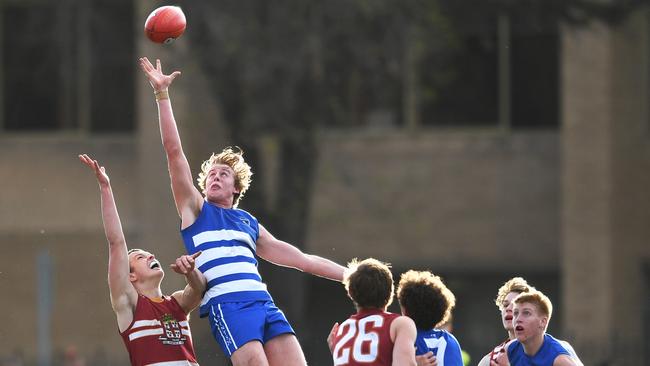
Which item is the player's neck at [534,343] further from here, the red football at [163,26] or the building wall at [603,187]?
the building wall at [603,187]

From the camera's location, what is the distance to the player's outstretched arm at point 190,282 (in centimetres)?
894

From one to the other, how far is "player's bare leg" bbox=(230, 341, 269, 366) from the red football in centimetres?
227

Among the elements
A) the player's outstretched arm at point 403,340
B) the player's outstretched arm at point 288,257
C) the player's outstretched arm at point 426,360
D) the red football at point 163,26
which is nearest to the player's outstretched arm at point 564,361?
the player's outstretched arm at point 426,360

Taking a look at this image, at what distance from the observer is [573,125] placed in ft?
90.4

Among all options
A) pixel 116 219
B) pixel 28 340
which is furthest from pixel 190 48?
pixel 116 219

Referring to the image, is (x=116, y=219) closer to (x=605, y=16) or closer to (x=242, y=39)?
(x=242, y=39)

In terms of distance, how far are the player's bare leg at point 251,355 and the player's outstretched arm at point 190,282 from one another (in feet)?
1.44

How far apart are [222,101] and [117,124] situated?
759 cm

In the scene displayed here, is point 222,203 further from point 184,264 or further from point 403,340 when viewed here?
point 403,340

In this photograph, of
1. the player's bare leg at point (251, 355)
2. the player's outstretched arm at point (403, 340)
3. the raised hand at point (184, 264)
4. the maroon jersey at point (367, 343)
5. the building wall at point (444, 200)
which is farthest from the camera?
the building wall at point (444, 200)

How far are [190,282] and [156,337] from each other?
0.41 m

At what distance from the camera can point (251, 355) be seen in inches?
365

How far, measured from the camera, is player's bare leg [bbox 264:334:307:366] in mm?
9445

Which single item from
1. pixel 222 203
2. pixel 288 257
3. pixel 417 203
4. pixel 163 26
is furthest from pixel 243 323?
pixel 417 203
